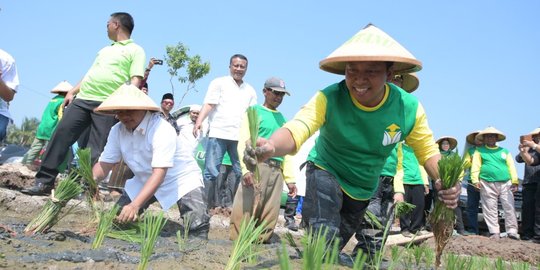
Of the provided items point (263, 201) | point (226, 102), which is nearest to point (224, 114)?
point (226, 102)

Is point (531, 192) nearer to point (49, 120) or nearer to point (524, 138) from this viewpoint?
point (524, 138)

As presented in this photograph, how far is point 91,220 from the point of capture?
3969 millimetres

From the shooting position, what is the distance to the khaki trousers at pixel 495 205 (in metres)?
8.18

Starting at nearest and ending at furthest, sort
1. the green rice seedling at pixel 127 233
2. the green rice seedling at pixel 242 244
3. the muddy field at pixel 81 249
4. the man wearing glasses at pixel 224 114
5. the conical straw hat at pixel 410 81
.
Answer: the green rice seedling at pixel 242 244 → the muddy field at pixel 81 249 → the green rice seedling at pixel 127 233 → the conical straw hat at pixel 410 81 → the man wearing glasses at pixel 224 114

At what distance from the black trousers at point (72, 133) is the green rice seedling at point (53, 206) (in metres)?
1.51

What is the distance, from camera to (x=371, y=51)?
2.85 m

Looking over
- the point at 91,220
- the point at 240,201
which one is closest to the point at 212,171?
the point at 240,201

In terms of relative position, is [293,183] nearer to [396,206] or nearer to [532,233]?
[396,206]

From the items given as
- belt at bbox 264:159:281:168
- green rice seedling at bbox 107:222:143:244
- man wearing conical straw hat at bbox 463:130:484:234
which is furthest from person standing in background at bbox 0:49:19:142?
man wearing conical straw hat at bbox 463:130:484:234

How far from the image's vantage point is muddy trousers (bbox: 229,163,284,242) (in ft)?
15.3

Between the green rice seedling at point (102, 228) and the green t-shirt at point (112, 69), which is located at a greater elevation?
the green t-shirt at point (112, 69)

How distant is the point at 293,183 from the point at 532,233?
14.3 feet

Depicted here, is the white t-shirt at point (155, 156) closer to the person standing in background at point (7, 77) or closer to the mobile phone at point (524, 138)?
the person standing in background at point (7, 77)

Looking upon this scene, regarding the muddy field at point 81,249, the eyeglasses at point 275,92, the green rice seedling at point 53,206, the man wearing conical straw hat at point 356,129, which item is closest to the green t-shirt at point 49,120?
the muddy field at point 81,249
